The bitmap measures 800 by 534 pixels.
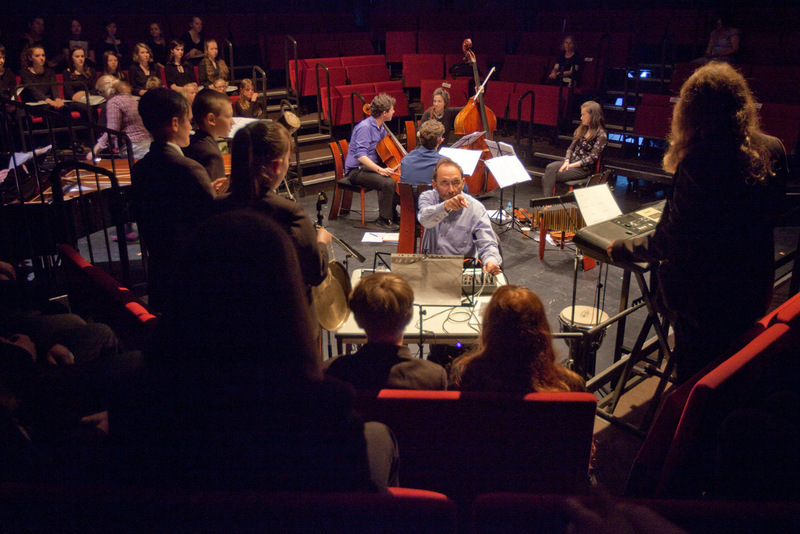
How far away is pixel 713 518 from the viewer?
1335 mm

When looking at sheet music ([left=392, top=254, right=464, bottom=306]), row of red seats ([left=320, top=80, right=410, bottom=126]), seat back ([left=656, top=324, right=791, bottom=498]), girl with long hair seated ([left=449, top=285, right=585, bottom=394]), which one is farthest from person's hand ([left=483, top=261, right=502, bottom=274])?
row of red seats ([left=320, top=80, right=410, bottom=126])

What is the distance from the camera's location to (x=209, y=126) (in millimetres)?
2812

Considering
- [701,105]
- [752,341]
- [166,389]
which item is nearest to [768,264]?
[752,341]

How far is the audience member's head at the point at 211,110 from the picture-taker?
2771mm

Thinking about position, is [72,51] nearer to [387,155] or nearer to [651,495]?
[387,155]

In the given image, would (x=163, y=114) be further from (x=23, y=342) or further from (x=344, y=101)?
(x=344, y=101)

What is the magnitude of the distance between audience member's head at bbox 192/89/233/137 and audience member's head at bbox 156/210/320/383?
6.38 feet

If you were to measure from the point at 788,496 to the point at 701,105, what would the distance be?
1.24m

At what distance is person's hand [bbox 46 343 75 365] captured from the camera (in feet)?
7.40

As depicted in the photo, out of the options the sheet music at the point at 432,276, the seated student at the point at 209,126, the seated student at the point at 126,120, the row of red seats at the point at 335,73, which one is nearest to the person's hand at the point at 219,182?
the seated student at the point at 209,126

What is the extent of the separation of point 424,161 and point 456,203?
5.89 ft

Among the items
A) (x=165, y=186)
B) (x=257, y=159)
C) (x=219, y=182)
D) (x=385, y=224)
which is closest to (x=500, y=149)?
(x=385, y=224)

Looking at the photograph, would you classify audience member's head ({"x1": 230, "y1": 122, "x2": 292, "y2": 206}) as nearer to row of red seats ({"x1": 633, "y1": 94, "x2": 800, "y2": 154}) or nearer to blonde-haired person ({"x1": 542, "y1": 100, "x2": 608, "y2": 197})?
blonde-haired person ({"x1": 542, "y1": 100, "x2": 608, "y2": 197})

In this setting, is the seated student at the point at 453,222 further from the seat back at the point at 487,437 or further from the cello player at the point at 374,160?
the cello player at the point at 374,160
